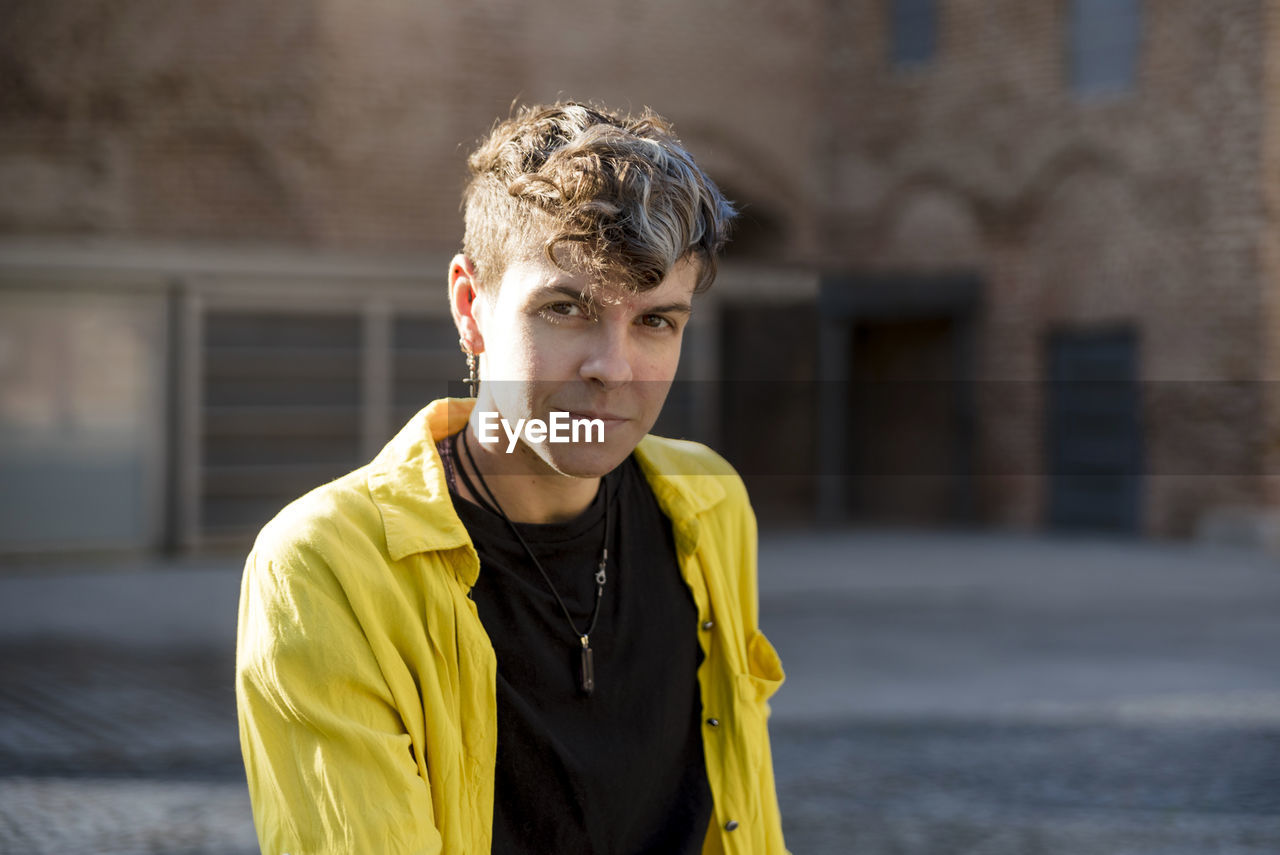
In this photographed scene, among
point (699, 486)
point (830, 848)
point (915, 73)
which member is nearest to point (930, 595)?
point (830, 848)

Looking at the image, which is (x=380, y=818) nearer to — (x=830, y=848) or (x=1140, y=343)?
(x=830, y=848)

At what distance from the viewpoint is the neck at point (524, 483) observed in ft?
6.44

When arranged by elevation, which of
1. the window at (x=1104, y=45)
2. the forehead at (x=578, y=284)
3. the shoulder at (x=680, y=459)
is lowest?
the shoulder at (x=680, y=459)

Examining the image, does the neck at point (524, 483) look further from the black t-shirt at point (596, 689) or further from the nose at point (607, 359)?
the nose at point (607, 359)

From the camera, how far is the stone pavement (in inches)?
207

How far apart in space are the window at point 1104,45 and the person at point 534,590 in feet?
49.4

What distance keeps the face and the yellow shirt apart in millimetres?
168

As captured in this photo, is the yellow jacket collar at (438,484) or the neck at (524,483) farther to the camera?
the neck at (524,483)

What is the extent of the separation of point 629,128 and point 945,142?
54.3 feet

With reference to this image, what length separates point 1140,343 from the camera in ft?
51.5

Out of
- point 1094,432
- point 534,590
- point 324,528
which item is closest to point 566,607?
point 534,590

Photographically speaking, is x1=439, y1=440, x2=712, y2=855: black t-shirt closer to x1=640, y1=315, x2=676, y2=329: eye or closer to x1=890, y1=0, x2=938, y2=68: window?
x1=640, y1=315, x2=676, y2=329: eye

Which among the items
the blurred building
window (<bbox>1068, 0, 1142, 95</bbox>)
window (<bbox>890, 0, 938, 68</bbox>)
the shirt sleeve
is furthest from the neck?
window (<bbox>890, 0, 938, 68</bbox>)

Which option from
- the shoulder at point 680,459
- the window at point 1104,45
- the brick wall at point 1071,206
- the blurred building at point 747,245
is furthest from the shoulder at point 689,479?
the window at point 1104,45
